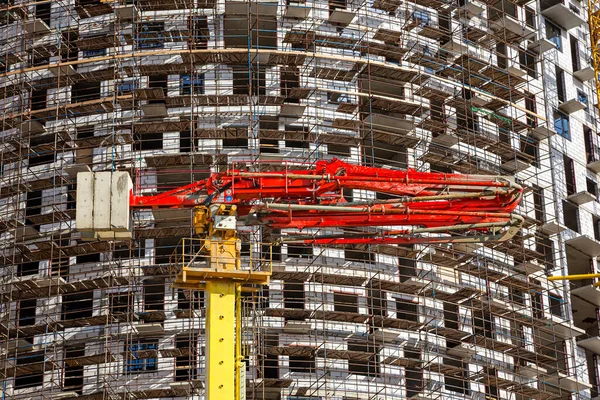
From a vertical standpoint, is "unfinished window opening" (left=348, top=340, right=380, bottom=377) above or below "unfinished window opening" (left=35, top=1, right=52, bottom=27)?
below

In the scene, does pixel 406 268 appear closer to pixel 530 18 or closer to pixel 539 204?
pixel 539 204

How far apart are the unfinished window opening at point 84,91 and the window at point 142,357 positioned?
14.0 m

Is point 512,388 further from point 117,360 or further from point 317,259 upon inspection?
point 117,360

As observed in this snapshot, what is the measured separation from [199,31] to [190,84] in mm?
3223

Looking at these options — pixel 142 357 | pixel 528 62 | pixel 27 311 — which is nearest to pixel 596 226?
pixel 528 62

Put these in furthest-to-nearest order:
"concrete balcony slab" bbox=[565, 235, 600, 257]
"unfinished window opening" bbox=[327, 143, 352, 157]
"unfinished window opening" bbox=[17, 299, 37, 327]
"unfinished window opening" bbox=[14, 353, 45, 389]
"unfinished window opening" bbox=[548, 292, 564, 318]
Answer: "concrete balcony slab" bbox=[565, 235, 600, 257] < "unfinished window opening" bbox=[548, 292, 564, 318] < "unfinished window opening" bbox=[327, 143, 352, 157] < "unfinished window opening" bbox=[17, 299, 37, 327] < "unfinished window opening" bbox=[14, 353, 45, 389]

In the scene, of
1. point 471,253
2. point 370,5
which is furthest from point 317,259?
point 370,5

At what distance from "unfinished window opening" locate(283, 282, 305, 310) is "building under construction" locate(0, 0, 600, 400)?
0.33 m

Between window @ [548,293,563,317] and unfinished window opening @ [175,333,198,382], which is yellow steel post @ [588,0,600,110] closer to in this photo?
window @ [548,293,563,317]

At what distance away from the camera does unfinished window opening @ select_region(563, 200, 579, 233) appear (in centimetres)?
7500

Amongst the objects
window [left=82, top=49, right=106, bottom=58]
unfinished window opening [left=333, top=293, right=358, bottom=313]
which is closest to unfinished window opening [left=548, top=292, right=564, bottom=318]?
unfinished window opening [left=333, top=293, right=358, bottom=313]

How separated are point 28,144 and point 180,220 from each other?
9.74m

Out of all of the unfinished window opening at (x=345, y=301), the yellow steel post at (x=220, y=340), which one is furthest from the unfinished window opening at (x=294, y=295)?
the yellow steel post at (x=220, y=340)

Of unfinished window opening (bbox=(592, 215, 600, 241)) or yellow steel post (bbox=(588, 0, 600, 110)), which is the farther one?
yellow steel post (bbox=(588, 0, 600, 110))
